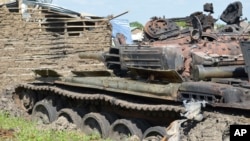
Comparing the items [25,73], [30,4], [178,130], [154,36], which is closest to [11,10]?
[30,4]

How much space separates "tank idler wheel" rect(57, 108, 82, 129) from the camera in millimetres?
11172

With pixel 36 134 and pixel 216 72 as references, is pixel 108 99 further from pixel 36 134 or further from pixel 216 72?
pixel 216 72

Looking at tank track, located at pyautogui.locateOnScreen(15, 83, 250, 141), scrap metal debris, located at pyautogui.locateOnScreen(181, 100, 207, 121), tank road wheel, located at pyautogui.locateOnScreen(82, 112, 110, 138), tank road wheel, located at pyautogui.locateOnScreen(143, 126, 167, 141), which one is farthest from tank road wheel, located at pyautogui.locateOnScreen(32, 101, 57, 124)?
scrap metal debris, located at pyautogui.locateOnScreen(181, 100, 207, 121)

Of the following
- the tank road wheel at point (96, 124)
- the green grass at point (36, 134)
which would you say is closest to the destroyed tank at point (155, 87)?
the tank road wheel at point (96, 124)

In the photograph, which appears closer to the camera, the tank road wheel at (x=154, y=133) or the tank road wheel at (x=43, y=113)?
the tank road wheel at (x=154, y=133)

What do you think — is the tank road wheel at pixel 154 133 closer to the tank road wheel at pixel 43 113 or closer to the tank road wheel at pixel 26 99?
the tank road wheel at pixel 43 113

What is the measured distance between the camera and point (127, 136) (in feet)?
32.0

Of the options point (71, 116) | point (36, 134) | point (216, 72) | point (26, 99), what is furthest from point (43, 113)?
point (216, 72)

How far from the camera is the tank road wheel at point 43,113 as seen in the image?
11945 mm

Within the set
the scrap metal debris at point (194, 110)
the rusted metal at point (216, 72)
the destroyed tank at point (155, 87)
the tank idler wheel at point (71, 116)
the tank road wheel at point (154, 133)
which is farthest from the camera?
the tank idler wheel at point (71, 116)

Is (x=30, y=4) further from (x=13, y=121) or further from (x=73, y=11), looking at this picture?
(x=13, y=121)

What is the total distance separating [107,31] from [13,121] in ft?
19.1

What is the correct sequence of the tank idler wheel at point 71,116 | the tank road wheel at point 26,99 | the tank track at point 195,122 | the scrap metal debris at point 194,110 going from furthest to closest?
1. the tank road wheel at point 26,99
2. the tank idler wheel at point 71,116
3. the scrap metal debris at point 194,110
4. the tank track at point 195,122

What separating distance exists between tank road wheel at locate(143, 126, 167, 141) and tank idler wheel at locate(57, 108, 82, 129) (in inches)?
92.8
